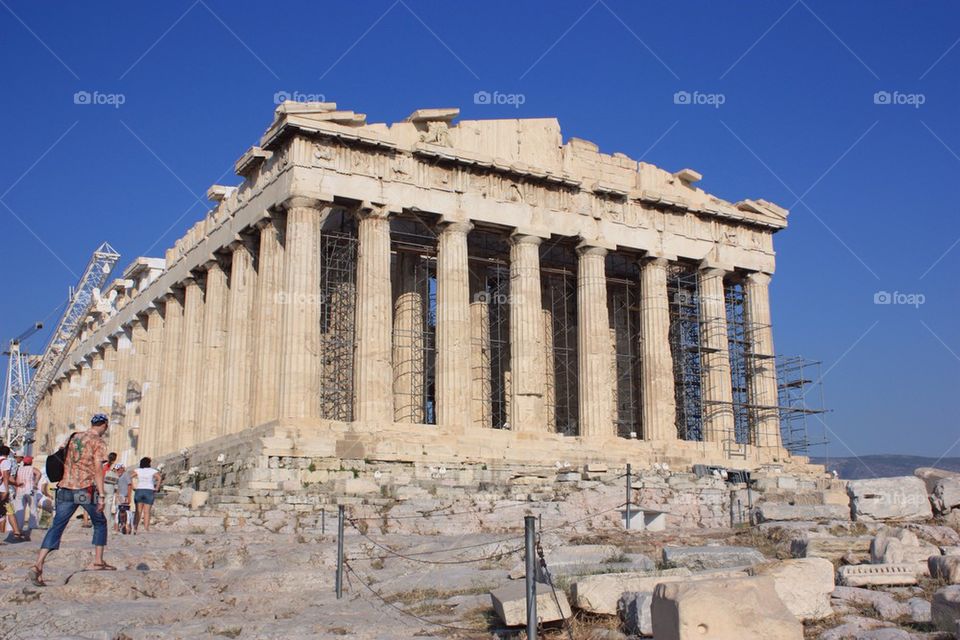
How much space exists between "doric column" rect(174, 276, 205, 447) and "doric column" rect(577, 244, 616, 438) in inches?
500

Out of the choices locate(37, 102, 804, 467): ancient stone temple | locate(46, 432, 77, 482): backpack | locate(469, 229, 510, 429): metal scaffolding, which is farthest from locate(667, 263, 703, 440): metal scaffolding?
locate(46, 432, 77, 482): backpack

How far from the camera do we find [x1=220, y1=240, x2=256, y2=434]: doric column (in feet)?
111

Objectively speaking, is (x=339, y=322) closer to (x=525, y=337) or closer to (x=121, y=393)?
(x=525, y=337)

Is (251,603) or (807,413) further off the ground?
(807,413)

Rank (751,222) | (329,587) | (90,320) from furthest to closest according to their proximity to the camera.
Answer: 1. (90,320)
2. (751,222)
3. (329,587)

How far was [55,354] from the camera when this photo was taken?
72.2 meters

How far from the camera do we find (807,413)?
42031mm

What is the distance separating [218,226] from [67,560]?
2252 cm

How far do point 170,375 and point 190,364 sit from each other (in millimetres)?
2045

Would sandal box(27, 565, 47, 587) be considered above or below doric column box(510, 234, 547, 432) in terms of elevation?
below

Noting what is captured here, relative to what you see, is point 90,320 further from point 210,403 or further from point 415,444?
point 415,444

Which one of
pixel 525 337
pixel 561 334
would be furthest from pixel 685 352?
pixel 525 337

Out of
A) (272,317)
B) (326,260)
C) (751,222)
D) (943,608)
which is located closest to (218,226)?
(326,260)

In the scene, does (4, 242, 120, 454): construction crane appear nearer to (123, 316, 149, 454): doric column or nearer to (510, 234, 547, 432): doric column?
(123, 316, 149, 454): doric column
